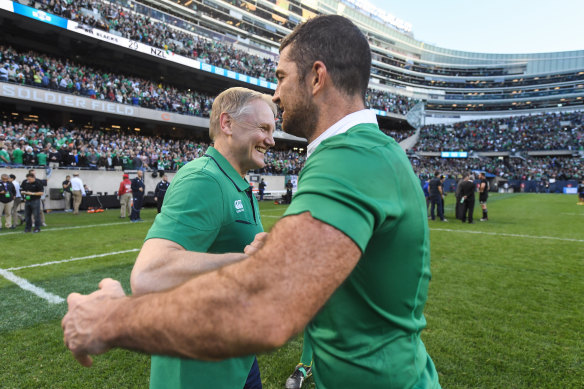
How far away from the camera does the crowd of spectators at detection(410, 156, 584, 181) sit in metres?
45.7

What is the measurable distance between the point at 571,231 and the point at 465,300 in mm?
10066

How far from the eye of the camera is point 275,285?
29.1 inches

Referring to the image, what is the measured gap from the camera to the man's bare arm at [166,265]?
1.29 meters

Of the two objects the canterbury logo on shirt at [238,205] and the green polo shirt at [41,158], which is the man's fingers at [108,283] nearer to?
the canterbury logo on shirt at [238,205]

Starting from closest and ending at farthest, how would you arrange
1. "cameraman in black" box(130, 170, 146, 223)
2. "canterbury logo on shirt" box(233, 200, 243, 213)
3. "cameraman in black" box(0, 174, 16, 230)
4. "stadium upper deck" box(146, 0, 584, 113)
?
"canterbury logo on shirt" box(233, 200, 243, 213), "cameraman in black" box(0, 174, 16, 230), "cameraman in black" box(130, 170, 146, 223), "stadium upper deck" box(146, 0, 584, 113)

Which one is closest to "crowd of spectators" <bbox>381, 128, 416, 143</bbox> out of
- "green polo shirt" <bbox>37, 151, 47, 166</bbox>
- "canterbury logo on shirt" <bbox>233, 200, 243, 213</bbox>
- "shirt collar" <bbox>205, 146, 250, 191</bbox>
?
"green polo shirt" <bbox>37, 151, 47, 166</bbox>

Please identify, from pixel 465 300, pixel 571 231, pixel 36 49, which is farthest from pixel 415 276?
pixel 36 49

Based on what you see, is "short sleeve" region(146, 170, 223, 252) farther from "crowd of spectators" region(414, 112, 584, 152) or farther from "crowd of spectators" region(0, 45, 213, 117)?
"crowd of spectators" region(414, 112, 584, 152)

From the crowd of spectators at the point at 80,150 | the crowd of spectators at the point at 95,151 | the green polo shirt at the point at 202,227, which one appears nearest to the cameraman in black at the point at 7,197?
the crowd of spectators at the point at 80,150

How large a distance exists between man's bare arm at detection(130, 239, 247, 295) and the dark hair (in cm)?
83

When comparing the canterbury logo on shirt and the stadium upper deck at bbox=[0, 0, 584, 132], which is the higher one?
the stadium upper deck at bbox=[0, 0, 584, 132]

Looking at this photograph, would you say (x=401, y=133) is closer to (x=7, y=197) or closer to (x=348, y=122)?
(x=7, y=197)

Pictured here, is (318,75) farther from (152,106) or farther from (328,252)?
(152,106)

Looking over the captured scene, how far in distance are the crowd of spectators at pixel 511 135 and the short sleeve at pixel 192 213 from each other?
2629 inches
